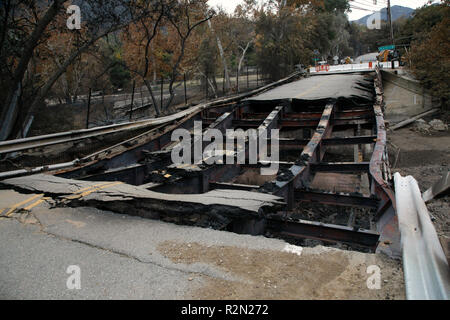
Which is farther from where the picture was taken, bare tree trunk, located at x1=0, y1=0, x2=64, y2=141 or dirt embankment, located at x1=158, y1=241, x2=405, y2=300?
bare tree trunk, located at x1=0, y1=0, x2=64, y2=141

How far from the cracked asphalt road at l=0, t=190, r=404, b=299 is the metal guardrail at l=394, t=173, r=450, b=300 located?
0.43ft

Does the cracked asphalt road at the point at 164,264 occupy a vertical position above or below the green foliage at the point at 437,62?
below

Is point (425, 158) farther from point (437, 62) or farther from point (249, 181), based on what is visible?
point (249, 181)

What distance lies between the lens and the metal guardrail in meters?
1.89

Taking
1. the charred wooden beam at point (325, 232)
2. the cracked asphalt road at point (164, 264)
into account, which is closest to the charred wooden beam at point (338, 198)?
the charred wooden beam at point (325, 232)

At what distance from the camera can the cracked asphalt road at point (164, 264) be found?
223 centimetres

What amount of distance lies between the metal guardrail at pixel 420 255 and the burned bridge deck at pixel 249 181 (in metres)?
0.57

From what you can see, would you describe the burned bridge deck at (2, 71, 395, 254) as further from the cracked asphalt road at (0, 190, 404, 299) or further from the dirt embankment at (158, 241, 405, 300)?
the dirt embankment at (158, 241, 405, 300)

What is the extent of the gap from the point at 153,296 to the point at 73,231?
1595 millimetres
